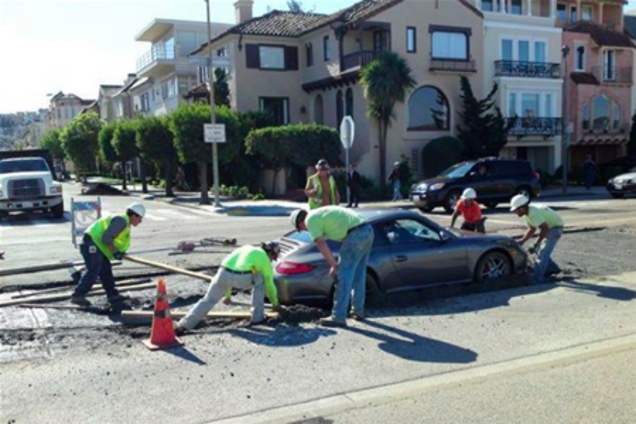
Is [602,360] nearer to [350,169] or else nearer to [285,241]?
[285,241]

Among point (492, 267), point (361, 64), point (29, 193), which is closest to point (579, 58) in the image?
point (361, 64)

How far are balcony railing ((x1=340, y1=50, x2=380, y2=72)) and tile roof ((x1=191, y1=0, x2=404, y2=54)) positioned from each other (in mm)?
1636

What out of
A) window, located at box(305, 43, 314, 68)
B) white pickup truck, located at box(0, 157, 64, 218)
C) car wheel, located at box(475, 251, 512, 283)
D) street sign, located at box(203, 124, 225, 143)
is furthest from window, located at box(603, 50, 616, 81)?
car wheel, located at box(475, 251, 512, 283)

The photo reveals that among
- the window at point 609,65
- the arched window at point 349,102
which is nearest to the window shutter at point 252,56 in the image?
the arched window at point 349,102

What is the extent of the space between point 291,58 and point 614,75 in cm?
2190

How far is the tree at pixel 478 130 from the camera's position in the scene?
3203 cm

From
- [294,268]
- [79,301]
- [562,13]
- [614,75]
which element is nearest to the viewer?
[294,268]

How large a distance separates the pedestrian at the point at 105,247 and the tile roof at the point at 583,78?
37.2 meters

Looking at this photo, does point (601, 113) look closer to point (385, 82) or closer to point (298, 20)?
point (385, 82)

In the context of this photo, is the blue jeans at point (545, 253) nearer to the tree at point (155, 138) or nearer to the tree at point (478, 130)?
the tree at point (478, 130)

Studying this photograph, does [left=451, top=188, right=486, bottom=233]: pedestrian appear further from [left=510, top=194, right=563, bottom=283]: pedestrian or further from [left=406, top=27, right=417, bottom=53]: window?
[left=406, top=27, right=417, bottom=53]: window

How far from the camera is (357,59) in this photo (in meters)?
31.2

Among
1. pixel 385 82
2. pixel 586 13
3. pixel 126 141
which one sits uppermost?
pixel 586 13

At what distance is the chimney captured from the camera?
40969mm
